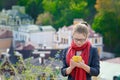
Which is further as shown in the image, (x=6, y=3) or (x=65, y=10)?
(x=6, y=3)

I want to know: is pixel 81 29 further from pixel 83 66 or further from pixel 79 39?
pixel 83 66

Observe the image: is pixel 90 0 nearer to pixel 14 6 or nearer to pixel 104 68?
pixel 14 6

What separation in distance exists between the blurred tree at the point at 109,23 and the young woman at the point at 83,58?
50.6 feet

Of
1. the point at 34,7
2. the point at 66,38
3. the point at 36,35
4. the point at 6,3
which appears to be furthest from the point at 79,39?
the point at 6,3

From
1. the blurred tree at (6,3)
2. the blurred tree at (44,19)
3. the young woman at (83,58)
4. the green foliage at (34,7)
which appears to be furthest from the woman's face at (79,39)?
the blurred tree at (6,3)

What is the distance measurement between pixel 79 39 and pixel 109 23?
1627cm

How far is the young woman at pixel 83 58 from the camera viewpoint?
2.39 meters

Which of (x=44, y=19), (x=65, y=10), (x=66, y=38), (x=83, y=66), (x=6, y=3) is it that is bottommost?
(x=66, y=38)

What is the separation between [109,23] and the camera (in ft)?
61.0

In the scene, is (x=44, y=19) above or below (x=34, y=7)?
below

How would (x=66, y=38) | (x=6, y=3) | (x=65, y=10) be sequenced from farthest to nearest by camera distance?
(x=6, y=3)
(x=65, y=10)
(x=66, y=38)

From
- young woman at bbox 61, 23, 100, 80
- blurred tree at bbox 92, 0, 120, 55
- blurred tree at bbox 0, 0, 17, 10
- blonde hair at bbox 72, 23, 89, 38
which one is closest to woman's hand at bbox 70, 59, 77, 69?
young woman at bbox 61, 23, 100, 80

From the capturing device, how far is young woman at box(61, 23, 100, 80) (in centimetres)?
239

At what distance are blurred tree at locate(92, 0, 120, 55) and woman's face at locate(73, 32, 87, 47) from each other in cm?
1548
